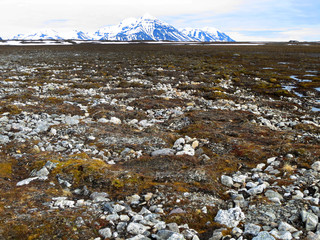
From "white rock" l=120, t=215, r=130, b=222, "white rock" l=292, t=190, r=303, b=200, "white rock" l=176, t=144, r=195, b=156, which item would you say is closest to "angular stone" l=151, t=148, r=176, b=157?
"white rock" l=176, t=144, r=195, b=156

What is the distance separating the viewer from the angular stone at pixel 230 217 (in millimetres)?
4993

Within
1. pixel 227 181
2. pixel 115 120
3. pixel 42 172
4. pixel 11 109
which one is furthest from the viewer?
pixel 11 109

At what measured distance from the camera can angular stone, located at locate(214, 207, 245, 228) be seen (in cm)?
499

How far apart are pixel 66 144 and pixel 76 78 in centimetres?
1919

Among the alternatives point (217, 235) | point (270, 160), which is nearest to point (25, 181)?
point (217, 235)

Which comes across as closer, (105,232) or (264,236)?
(264,236)

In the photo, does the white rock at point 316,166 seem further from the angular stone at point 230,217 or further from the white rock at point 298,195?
the angular stone at point 230,217

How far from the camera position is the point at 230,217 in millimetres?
5113

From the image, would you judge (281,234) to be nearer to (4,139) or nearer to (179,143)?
(179,143)

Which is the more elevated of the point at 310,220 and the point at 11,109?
the point at 310,220

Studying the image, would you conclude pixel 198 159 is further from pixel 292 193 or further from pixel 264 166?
pixel 292 193

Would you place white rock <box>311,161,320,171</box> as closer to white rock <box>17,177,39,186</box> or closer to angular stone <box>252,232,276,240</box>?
angular stone <box>252,232,276,240</box>

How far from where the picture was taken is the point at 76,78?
2659 cm

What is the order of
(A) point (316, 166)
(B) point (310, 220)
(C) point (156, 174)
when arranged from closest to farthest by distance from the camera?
(B) point (310, 220), (C) point (156, 174), (A) point (316, 166)
